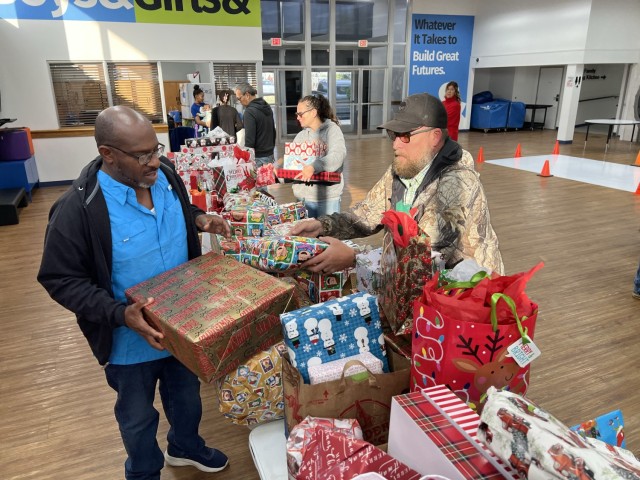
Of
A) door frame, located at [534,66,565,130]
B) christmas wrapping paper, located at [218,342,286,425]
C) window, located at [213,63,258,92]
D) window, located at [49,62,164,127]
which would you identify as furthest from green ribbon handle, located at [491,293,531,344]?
door frame, located at [534,66,565,130]

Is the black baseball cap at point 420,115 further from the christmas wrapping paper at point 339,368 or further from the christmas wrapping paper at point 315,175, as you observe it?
the christmas wrapping paper at point 315,175

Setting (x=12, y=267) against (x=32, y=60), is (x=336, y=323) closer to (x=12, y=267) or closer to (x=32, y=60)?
(x=12, y=267)

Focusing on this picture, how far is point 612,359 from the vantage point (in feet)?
10.3

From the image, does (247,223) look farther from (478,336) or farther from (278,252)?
(478,336)

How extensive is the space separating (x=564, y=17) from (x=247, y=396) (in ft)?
50.6

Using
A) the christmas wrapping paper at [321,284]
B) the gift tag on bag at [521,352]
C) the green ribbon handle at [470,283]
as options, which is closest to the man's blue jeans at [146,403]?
the christmas wrapping paper at [321,284]

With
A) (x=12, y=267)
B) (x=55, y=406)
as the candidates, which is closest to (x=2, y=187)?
(x=12, y=267)

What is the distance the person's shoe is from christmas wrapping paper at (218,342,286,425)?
31.5 inches

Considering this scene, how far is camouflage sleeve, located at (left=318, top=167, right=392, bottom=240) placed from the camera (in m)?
2.05

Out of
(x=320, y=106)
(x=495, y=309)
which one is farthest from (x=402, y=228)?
(x=320, y=106)

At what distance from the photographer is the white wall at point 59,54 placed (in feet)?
26.2

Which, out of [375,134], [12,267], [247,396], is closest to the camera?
[247,396]

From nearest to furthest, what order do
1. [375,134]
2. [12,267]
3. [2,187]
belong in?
[12,267]
[2,187]
[375,134]

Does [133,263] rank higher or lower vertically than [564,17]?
lower
